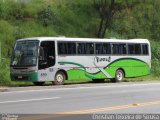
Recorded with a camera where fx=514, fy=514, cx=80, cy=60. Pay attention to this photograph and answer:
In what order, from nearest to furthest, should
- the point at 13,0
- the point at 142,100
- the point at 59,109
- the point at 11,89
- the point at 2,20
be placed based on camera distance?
the point at 59,109 → the point at 142,100 → the point at 11,89 → the point at 2,20 → the point at 13,0

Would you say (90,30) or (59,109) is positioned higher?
(90,30)

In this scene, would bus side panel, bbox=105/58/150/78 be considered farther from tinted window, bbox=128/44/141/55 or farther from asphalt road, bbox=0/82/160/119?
asphalt road, bbox=0/82/160/119

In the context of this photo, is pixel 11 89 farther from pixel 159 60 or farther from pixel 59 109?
pixel 159 60

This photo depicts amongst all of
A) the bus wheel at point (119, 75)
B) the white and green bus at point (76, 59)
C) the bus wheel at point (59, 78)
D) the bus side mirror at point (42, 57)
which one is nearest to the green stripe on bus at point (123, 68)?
the white and green bus at point (76, 59)

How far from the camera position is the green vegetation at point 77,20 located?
→ 41.4 metres

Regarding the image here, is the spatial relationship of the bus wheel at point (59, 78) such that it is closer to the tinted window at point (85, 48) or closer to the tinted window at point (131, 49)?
the tinted window at point (85, 48)

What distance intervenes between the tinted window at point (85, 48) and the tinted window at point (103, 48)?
570 millimetres

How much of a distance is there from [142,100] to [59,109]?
15.2ft

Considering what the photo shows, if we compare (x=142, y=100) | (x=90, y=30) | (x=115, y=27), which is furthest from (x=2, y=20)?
(x=142, y=100)

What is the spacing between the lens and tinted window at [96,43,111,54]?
33.6 meters

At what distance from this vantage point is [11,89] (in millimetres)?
26000

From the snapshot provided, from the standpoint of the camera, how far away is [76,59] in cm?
3159

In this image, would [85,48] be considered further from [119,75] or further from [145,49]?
[145,49]

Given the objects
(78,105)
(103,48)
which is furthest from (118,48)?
(78,105)
